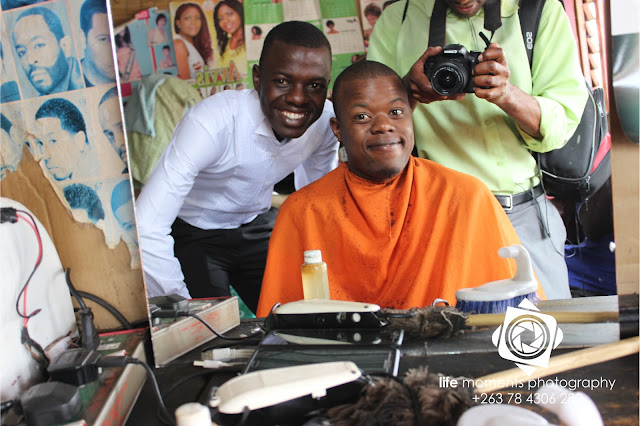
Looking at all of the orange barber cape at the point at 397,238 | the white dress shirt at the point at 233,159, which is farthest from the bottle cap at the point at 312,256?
the white dress shirt at the point at 233,159

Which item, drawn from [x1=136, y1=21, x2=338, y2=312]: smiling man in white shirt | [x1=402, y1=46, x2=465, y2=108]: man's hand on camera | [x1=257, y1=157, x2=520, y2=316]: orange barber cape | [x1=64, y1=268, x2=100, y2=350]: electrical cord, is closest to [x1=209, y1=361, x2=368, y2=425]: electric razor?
[x1=64, y1=268, x2=100, y2=350]: electrical cord

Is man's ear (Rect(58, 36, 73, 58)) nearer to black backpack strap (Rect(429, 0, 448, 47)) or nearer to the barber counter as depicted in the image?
the barber counter

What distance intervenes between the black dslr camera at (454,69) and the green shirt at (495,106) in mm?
27

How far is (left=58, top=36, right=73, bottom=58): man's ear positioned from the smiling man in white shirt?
437 mm

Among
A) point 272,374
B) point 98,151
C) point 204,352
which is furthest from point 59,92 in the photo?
point 272,374

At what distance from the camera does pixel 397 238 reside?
1277mm

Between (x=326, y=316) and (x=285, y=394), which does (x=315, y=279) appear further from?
(x=285, y=394)

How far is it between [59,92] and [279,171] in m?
0.72

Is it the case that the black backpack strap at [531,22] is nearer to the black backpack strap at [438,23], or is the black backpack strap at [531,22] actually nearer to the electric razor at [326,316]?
the black backpack strap at [438,23]

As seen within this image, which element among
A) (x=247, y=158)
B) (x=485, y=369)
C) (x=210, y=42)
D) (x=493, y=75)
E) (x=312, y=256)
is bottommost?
(x=485, y=369)

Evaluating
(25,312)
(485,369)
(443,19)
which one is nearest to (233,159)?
(443,19)

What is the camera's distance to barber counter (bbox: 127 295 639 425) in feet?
2.05

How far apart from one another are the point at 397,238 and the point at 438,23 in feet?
1.74

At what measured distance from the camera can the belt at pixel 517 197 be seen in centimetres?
123
